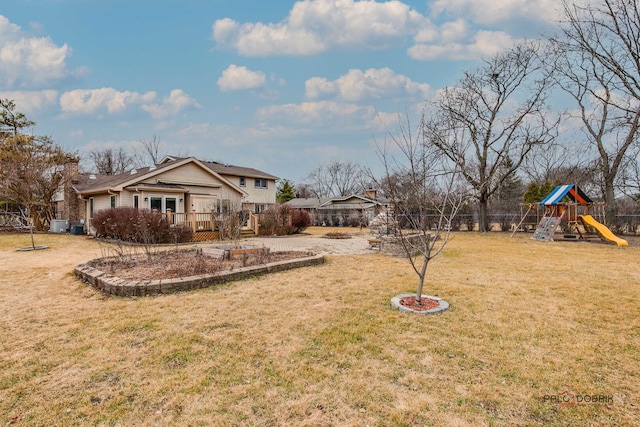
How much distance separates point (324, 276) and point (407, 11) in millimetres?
10671

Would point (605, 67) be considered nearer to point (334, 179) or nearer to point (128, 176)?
point (128, 176)

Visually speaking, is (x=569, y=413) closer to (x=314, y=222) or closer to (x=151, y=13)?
(x=151, y=13)

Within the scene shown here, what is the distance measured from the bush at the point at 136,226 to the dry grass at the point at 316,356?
6996 mm

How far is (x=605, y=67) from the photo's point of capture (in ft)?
55.4

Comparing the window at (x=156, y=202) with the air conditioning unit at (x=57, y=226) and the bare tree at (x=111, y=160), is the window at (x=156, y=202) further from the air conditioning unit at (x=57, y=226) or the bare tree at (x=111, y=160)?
the bare tree at (x=111, y=160)

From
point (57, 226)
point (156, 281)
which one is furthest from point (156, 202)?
point (156, 281)

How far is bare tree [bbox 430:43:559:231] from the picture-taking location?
20.1 metres

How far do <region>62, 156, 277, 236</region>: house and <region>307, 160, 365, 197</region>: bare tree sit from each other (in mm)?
33708

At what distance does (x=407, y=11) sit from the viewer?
39.6ft

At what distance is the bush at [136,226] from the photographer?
512 inches

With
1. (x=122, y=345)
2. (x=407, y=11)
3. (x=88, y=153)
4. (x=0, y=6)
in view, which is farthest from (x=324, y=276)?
(x=88, y=153)

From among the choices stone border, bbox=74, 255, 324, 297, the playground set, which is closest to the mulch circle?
stone border, bbox=74, 255, 324, 297

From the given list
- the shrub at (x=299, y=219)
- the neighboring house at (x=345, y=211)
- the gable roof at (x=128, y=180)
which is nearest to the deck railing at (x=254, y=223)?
the shrub at (x=299, y=219)

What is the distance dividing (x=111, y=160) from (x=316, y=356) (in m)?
47.2
